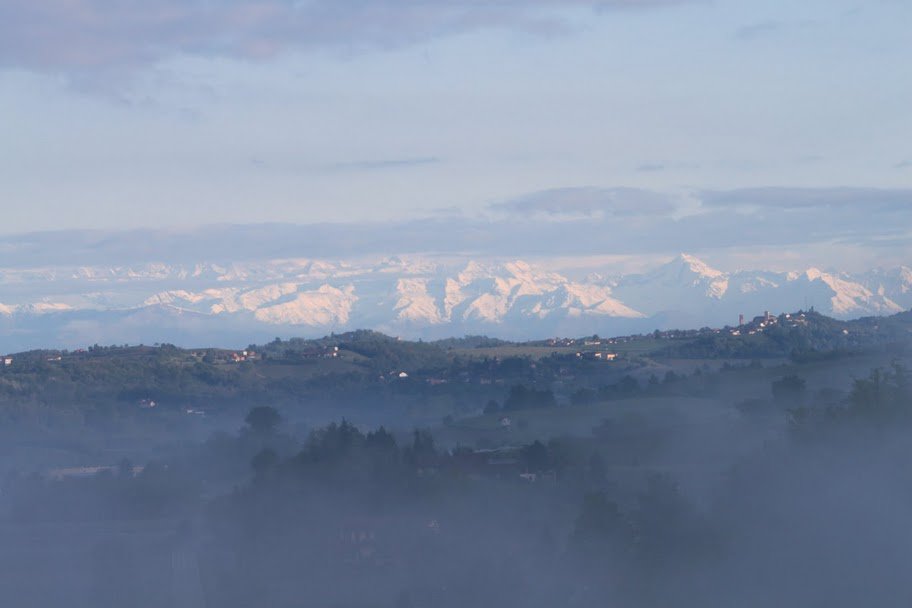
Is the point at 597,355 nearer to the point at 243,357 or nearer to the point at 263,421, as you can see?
the point at 243,357

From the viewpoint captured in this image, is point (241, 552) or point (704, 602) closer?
point (704, 602)

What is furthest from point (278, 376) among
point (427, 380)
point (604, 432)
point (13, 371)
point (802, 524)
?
point (802, 524)

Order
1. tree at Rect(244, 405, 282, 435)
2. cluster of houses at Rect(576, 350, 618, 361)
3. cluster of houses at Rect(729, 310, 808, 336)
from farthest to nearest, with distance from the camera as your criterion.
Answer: cluster of houses at Rect(729, 310, 808, 336), cluster of houses at Rect(576, 350, 618, 361), tree at Rect(244, 405, 282, 435)

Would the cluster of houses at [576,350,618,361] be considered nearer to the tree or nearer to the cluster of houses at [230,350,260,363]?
the cluster of houses at [230,350,260,363]

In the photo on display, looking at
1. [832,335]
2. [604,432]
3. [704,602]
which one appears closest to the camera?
[704,602]

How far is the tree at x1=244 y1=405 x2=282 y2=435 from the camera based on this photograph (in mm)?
52000

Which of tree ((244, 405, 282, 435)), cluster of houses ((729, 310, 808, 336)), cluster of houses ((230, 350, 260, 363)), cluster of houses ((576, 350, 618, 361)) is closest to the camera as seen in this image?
tree ((244, 405, 282, 435))

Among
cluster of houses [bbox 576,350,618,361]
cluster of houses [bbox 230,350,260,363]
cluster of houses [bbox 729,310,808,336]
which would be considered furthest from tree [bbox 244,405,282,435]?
cluster of houses [bbox 729,310,808,336]

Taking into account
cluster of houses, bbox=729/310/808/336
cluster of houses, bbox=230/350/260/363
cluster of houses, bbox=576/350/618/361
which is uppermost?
cluster of houses, bbox=729/310/808/336

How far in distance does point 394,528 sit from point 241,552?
3.48 metres

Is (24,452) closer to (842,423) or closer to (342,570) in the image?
(342,570)

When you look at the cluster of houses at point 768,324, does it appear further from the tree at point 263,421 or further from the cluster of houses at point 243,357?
the tree at point 263,421

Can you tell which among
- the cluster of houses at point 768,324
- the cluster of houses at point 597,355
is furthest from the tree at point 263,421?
the cluster of houses at point 768,324

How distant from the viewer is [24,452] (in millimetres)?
59375
